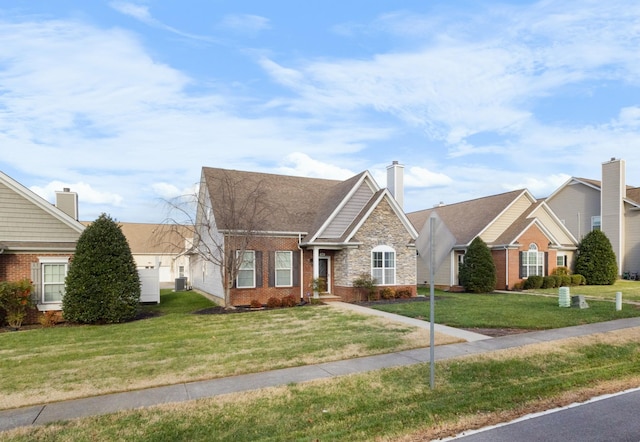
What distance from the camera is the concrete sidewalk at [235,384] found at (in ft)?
21.4

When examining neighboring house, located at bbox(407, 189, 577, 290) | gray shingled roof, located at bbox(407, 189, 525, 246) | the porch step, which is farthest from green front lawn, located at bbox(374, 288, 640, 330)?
gray shingled roof, located at bbox(407, 189, 525, 246)

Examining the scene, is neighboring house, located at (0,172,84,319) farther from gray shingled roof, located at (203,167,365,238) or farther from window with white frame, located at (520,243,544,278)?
window with white frame, located at (520,243,544,278)

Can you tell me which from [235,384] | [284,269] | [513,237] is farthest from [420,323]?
[513,237]

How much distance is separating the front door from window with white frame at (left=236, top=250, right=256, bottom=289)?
3654 mm

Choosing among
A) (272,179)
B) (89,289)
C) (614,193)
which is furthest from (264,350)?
(614,193)

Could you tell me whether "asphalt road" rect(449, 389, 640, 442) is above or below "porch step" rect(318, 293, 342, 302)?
above

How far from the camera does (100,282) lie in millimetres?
15289

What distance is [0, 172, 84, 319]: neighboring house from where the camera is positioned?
15.9m

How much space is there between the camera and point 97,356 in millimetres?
9961

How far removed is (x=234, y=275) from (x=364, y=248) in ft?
21.6

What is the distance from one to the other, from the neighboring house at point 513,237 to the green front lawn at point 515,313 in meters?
8.29

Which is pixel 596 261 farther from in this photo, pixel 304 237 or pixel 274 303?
pixel 274 303

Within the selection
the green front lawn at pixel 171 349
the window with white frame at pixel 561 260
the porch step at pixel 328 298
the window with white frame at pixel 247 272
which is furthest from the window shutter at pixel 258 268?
the window with white frame at pixel 561 260

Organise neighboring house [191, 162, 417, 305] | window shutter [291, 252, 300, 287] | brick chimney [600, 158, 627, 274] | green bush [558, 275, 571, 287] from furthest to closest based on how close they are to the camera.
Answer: brick chimney [600, 158, 627, 274]
green bush [558, 275, 571, 287]
window shutter [291, 252, 300, 287]
neighboring house [191, 162, 417, 305]
